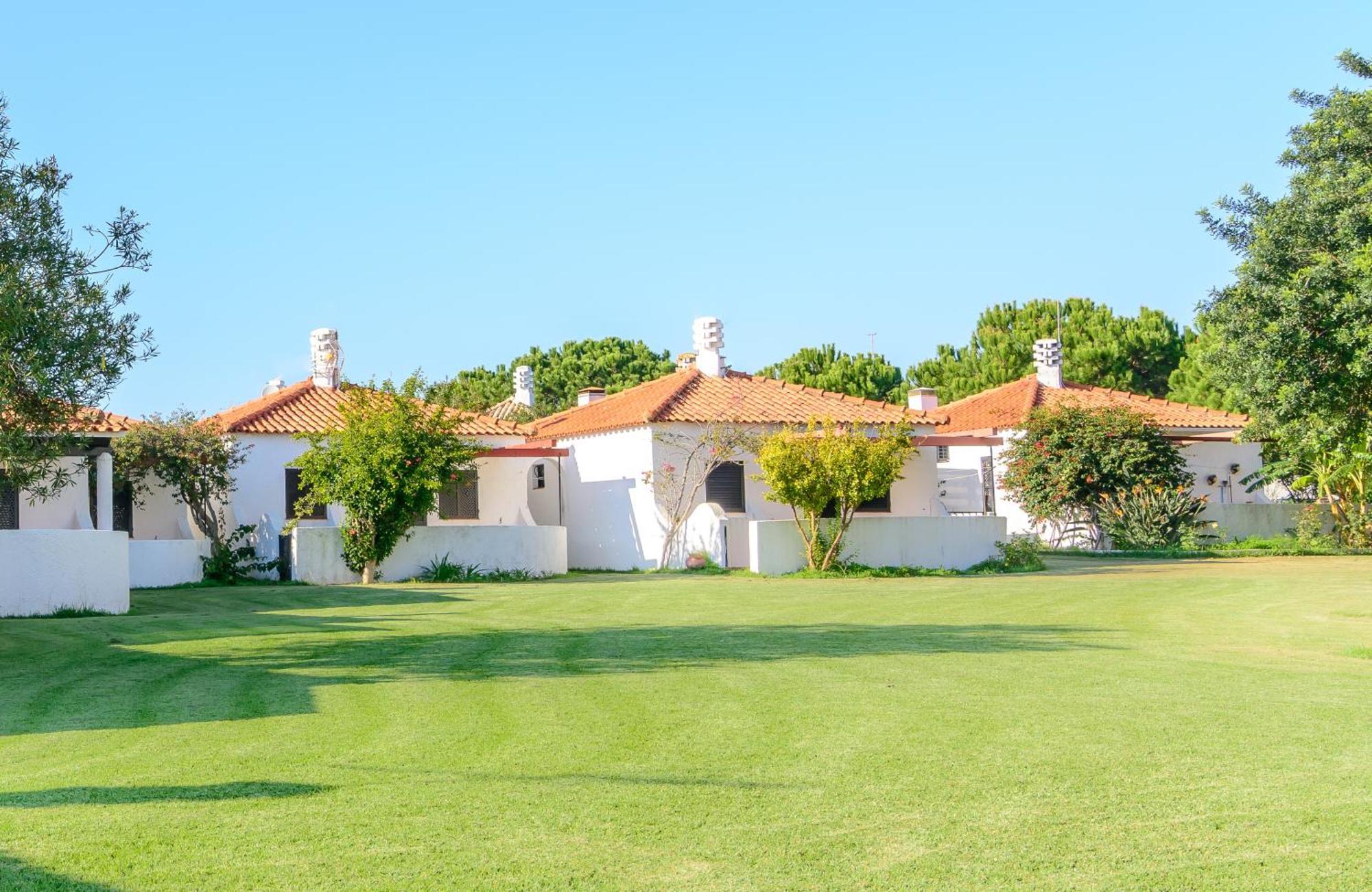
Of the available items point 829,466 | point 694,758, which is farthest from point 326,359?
point 694,758

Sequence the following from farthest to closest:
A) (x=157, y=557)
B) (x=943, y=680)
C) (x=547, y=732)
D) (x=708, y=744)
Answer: (x=157, y=557)
(x=943, y=680)
(x=547, y=732)
(x=708, y=744)

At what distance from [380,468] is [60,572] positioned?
7.78m

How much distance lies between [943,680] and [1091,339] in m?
57.0

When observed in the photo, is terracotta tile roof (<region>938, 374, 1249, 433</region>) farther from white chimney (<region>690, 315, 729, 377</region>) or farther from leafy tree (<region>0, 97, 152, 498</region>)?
leafy tree (<region>0, 97, 152, 498</region>)

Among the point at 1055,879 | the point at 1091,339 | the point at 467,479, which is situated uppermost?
the point at 1091,339

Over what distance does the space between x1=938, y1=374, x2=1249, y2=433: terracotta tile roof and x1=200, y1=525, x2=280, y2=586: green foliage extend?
65.2 feet

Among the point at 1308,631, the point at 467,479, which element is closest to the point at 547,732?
the point at 1308,631

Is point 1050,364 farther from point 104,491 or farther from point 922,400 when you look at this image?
point 104,491

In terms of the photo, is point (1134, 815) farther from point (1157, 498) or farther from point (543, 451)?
point (1157, 498)

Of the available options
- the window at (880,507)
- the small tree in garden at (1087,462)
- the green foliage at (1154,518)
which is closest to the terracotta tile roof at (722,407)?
the window at (880,507)

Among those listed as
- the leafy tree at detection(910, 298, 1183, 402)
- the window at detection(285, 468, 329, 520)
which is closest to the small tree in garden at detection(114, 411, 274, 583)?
the window at detection(285, 468, 329, 520)

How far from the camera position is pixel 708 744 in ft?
30.2

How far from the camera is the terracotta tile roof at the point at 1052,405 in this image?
43.5m

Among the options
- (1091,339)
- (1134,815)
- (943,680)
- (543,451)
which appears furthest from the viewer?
(1091,339)
